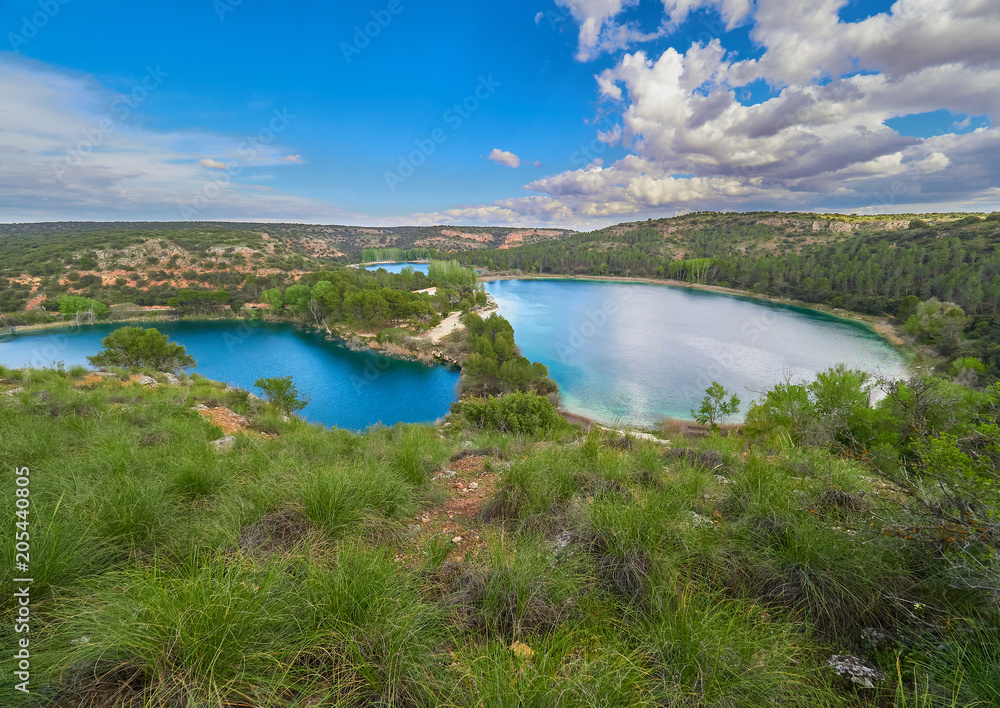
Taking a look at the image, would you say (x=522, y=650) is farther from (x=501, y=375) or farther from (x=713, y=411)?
(x=501, y=375)

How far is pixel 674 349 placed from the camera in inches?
1667

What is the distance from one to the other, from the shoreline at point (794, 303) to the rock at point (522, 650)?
51321 millimetres

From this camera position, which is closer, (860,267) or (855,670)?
(855,670)

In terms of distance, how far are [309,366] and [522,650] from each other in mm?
40952

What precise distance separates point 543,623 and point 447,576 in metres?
0.78

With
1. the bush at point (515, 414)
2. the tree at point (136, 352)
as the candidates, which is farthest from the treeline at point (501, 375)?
the tree at point (136, 352)

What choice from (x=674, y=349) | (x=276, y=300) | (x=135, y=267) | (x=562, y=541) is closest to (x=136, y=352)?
(x=562, y=541)

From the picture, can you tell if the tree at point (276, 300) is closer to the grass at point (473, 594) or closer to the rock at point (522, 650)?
the grass at point (473, 594)

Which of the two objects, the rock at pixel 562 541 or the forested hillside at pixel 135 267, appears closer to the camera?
the rock at pixel 562 541

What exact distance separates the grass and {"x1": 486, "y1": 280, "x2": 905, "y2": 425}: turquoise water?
2079 cm

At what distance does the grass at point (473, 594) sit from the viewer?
1678 millimetres

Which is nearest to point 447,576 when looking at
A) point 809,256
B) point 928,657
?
point 928,657

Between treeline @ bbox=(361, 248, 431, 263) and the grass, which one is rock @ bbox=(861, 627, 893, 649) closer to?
the grass

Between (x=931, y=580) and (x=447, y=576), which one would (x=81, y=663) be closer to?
(x=447, y=576)
